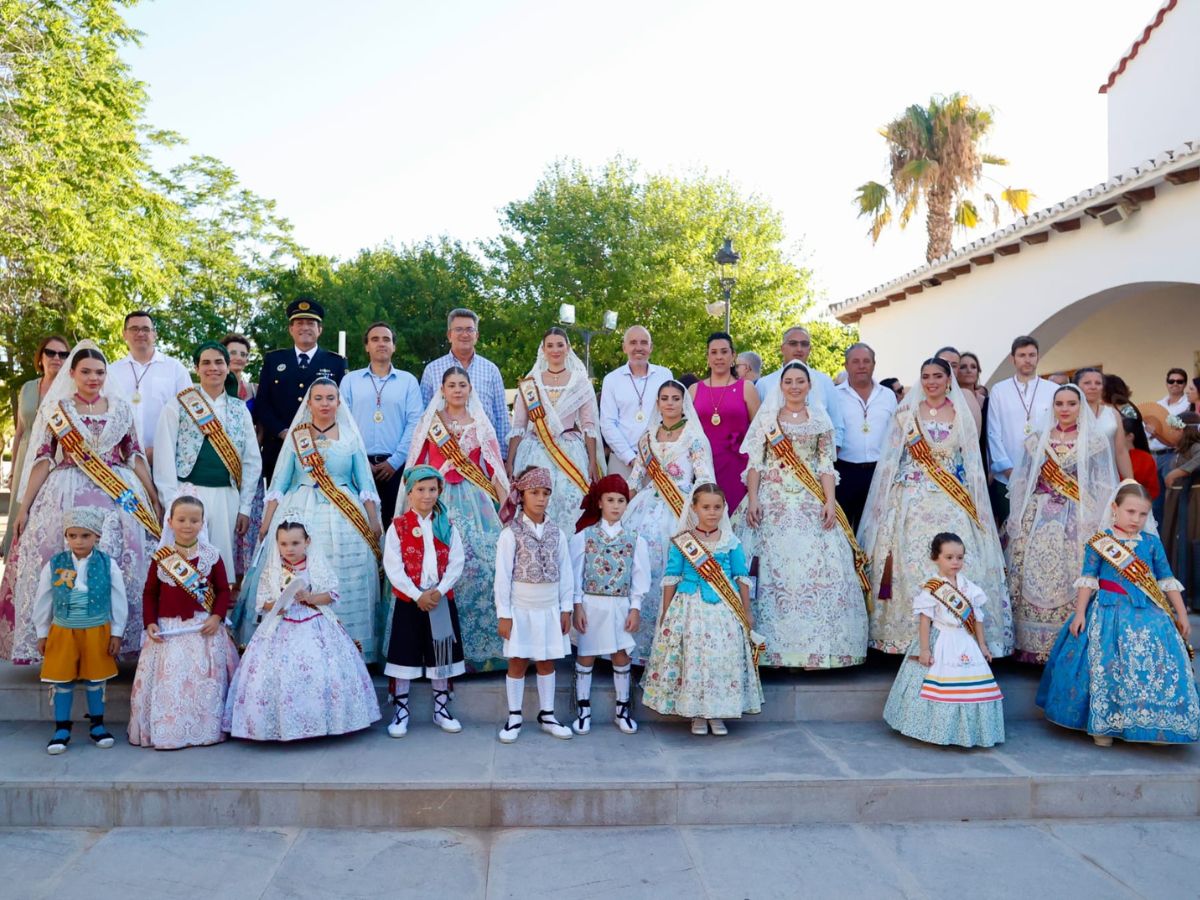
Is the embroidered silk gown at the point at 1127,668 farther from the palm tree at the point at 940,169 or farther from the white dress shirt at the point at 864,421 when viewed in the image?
the palm tree at the point at 940,169

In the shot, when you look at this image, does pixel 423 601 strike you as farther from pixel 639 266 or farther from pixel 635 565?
pixel 639 266

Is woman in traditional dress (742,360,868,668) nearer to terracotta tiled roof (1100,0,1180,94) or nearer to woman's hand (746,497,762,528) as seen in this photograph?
woman's hand (746,497,762,528)

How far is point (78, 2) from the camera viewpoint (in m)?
13.0

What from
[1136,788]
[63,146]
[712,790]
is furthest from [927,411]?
[63,146]

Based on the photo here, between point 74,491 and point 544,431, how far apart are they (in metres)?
2.48

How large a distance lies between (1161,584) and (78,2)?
14.7 metres

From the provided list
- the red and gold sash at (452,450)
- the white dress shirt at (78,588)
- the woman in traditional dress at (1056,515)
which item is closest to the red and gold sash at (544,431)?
the red and gold sash at (452,450)

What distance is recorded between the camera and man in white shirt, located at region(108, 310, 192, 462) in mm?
5328

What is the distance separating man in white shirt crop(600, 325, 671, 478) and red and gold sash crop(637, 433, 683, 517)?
726 mm

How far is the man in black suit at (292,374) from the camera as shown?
19.5 feet

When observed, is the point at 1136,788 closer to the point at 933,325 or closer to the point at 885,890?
the point at 885,890

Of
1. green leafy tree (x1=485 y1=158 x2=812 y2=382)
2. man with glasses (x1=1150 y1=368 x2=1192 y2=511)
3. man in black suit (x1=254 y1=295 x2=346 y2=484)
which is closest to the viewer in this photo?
man in black suit (x1=254 y1=295 x2=346 y2=484)

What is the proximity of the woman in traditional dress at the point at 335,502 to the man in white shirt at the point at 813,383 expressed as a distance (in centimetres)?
231

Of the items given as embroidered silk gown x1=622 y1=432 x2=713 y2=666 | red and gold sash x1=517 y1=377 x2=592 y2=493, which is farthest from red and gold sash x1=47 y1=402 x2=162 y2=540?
embroidered silk gown x1=622 y1=432 x2=713 y2=666
